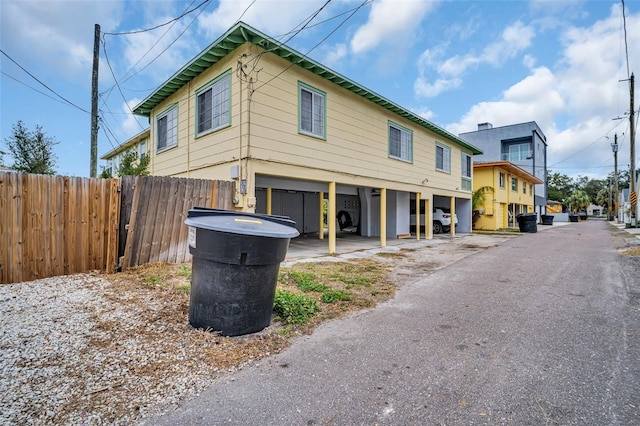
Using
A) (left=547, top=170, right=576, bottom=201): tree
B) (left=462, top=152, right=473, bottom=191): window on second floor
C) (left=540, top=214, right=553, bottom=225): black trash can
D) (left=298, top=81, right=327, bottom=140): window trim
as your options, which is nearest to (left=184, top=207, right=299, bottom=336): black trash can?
(left=298, top=81, right=327, bottom=140): window trim

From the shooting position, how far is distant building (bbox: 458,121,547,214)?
32938mm

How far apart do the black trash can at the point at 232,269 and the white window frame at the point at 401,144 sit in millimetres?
9576

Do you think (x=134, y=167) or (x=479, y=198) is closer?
(x=134, y=167)

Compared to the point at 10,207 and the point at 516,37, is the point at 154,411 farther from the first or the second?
the point at 516,37

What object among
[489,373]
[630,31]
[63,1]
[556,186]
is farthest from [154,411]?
[556,186]

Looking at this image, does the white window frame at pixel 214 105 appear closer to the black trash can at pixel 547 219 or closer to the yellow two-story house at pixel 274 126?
the yellow two-story house at pixel 274 126

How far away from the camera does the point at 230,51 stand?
7621 mm

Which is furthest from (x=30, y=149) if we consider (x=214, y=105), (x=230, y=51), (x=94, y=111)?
(x=230, y=51)

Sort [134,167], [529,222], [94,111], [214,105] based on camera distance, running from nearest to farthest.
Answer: [214,105] < [94,111] < [134,167] < [529,222]

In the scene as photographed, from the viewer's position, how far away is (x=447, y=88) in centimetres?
1474

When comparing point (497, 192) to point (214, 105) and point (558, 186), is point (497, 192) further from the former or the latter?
point (558, 186)

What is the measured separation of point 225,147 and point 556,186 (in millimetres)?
67241

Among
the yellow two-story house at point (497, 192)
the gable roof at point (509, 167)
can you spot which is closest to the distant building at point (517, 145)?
the gable roof at point (509, 167)

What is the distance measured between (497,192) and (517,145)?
1647 centimetres
